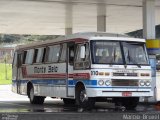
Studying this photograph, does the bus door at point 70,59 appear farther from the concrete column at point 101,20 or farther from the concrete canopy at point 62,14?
A: the concrete column at point 101,20

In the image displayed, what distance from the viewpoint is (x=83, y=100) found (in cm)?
1864

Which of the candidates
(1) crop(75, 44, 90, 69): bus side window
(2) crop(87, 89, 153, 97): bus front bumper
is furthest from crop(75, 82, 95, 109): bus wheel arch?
(1) crop(75, 44, 90, 69): bus side window

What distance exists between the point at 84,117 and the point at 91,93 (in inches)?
188

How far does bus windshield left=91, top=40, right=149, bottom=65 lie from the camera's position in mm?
18188

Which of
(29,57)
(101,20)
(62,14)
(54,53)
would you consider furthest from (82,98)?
(101,20)

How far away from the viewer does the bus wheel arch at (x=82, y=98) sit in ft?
60.5

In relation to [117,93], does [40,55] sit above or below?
above

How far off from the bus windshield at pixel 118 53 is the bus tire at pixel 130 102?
63.5 inches

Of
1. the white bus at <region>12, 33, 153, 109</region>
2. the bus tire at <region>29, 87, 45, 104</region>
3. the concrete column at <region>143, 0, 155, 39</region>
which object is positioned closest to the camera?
the white bus at <region>12, 33, 153, 109</region>

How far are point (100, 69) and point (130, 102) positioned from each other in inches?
101

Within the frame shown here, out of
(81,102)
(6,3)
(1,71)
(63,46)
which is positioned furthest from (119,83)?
(1,71)

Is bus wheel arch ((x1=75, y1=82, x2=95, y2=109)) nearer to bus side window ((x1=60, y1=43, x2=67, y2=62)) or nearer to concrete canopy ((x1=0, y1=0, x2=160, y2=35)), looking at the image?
bus side window ((x1=60, y1=43, x2=67, y2=62))

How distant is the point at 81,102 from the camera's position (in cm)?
1889

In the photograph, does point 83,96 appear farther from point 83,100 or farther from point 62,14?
point 62,14
